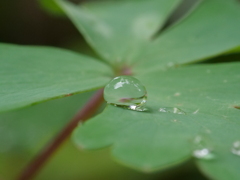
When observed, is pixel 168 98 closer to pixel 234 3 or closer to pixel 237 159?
pixel 237 159

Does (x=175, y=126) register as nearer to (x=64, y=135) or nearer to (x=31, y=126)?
(x=64, y=135)

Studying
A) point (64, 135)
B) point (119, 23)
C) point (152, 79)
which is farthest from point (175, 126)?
point (119, 23)

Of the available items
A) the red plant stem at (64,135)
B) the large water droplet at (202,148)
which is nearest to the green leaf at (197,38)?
the red plant stem at (64,135)

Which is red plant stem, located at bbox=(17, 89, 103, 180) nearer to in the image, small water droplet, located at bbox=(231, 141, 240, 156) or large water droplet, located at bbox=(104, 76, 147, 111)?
large water droplet, located at bbox=(104, 76, 147, 111)

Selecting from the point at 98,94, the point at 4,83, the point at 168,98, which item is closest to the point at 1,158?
the point at 98,94

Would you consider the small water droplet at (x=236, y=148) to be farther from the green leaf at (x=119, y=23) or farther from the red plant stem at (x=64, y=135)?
the green leaf at (x=119, y=23)
